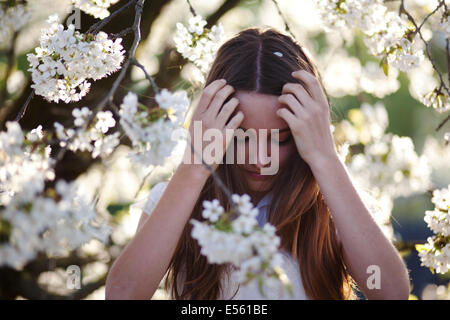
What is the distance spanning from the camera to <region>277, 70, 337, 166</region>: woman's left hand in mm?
1209

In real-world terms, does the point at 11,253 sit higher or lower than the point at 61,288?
higher

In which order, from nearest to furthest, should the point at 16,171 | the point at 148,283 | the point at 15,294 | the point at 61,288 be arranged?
1. the point at 16,171
2. the point at 148,283
3. the point at 15,294
4. the point at 61,288

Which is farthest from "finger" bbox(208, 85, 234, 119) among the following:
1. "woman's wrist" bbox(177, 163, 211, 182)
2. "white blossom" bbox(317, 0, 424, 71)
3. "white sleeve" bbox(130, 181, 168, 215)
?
"white blossom" bbox(317, 0, 424, 71)

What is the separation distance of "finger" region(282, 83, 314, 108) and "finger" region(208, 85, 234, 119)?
0.16 metres

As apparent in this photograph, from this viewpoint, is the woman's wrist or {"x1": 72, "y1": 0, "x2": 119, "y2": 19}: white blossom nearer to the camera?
the woman's wrist

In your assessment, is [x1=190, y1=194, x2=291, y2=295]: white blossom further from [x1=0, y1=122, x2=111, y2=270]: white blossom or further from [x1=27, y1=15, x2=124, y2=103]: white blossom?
[x1=27, y1=15, x2=124, y2=103]: white blossom

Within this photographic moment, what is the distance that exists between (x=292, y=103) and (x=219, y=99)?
20 cm

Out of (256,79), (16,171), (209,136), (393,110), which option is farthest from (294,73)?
(393,110)

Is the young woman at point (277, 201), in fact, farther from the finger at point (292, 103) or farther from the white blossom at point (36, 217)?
the white blossom at point (36, 217)

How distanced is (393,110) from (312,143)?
384 inches

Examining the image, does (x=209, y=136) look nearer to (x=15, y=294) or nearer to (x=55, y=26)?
(x=55, y=26)

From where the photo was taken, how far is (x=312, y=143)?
1.21 metres

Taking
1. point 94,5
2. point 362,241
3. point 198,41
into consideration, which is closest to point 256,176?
point 362,241

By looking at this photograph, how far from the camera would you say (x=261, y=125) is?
1236 mm
